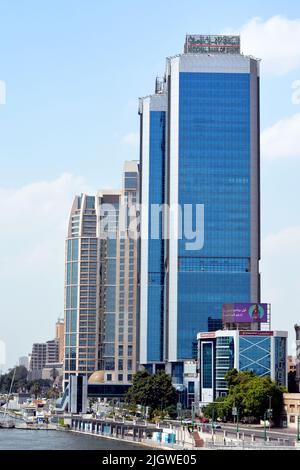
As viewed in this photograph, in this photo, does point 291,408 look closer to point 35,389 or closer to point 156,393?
point 156,393

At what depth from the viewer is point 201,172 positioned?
80.6 m

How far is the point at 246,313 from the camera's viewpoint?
6588 cm

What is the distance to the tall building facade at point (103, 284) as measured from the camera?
324 ft

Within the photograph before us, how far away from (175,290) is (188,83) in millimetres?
17911

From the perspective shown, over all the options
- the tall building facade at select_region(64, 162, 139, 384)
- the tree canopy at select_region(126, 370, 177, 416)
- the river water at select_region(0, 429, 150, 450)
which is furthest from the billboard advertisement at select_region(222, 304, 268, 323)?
the tall building facade at select_region(64, 162, 139, 384)

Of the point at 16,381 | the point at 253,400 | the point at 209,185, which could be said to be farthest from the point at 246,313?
the point at 16,381

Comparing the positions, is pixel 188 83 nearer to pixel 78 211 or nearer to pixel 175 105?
pixel 175 105

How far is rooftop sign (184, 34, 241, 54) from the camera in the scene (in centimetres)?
8264

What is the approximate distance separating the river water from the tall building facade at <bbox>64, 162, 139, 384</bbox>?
3273 centimetres

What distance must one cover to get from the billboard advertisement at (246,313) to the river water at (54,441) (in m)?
13.4

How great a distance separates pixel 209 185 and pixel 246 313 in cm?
1734
